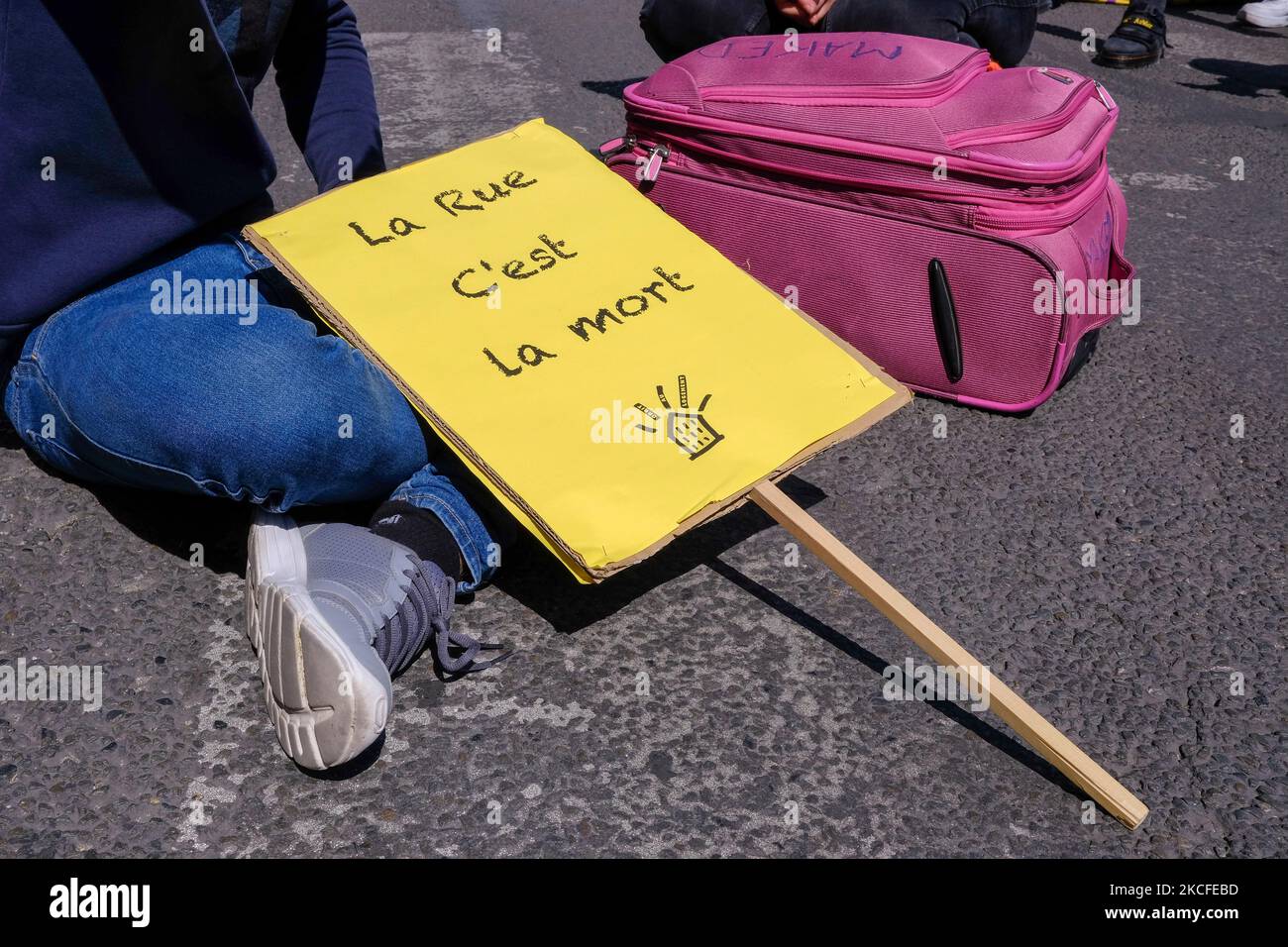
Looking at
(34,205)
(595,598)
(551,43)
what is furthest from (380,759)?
(551,43)

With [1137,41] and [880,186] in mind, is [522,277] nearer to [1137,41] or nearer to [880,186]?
[880,186]

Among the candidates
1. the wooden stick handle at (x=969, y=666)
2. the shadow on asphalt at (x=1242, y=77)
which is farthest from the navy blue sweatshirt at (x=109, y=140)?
the shadow on asphalt at (x=1242, y=77)

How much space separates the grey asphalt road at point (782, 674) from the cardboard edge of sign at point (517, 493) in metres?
0.21

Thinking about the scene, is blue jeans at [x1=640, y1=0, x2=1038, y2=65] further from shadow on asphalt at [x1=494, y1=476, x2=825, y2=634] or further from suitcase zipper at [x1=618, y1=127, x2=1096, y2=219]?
shadow on asphalt at [x1=494, y1=476, x2=825, y2=634]

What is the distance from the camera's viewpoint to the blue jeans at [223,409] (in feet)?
4.67

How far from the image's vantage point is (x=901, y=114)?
199cm

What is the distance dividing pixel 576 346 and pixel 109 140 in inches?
27.2

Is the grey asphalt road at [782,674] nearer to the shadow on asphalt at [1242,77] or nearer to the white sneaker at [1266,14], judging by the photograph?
the shadow on asphalt at [1242,77]

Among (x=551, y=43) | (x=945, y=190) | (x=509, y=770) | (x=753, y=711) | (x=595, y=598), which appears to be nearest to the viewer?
(x=509, y=770)

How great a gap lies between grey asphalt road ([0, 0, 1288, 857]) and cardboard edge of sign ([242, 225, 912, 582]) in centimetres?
21

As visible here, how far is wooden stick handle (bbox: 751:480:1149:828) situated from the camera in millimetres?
1337
